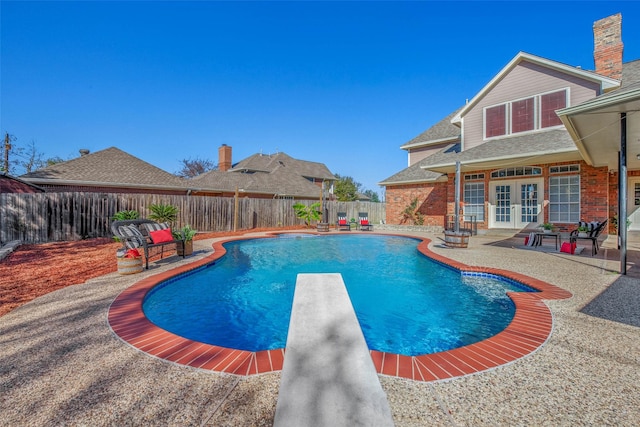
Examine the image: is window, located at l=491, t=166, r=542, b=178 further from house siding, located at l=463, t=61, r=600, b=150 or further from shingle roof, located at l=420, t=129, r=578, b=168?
house siding, located at l=463, t=61, r=600, b=150

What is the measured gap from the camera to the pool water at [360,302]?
3.98 meters

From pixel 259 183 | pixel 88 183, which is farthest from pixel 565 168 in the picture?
pixel 88 183

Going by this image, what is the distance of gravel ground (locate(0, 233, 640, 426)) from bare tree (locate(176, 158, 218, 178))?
4668cm

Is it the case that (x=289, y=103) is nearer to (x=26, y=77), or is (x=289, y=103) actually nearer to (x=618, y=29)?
(x=26, y=77)

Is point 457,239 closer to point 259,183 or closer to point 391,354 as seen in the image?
point 391,354

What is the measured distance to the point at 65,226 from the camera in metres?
11.5

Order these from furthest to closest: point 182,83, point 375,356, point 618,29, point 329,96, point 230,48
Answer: point 329,96, point 182,83, point 230,48, point 618,29, point 375,356

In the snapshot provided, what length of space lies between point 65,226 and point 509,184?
1953cm

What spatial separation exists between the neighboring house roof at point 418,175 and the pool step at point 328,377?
13.9 metres

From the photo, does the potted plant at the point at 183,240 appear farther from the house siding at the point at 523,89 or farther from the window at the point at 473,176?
the house siding at the point at 523,89

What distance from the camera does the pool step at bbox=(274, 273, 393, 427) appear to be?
1869 mm

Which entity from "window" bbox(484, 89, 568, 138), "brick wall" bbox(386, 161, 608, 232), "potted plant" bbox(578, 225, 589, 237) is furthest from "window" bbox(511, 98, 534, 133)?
"potted plant" bbox(578, 225, 589, 237)

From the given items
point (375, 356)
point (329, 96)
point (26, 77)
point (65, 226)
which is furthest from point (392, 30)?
point (26, 77)

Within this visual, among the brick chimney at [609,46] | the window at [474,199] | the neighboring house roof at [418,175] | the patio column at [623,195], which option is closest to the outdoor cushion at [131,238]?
the patio column at [623,195]
